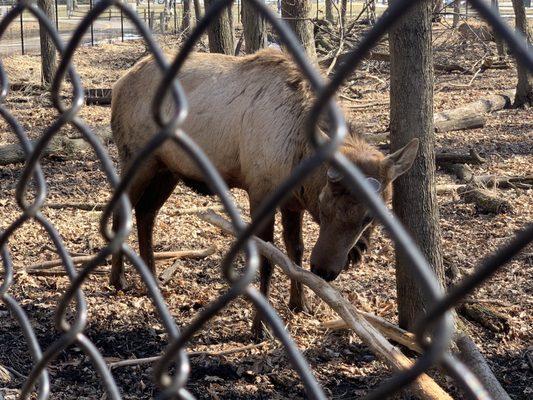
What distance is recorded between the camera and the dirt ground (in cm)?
499

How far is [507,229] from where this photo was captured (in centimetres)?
759

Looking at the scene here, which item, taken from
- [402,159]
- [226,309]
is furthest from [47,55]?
[402,159]

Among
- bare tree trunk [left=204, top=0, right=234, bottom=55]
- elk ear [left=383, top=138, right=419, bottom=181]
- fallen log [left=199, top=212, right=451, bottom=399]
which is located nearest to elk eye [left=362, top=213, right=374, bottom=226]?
elk ear [left=383, top=138, right=419, bottom=181]

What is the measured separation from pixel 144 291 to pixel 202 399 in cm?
201

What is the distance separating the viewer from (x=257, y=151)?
5.88 meters

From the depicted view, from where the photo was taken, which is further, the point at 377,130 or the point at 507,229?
the point at 377,130

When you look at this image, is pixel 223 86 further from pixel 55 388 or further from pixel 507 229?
pixel 507 229

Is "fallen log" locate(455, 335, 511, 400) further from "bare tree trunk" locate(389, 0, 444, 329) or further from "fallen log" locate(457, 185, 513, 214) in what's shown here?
"fallen log" locate(457, 185, 513, 214)

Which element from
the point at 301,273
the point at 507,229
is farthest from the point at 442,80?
the point at 301,273

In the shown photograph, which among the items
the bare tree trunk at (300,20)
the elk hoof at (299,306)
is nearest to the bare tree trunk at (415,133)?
the elk hoof at (299,306)

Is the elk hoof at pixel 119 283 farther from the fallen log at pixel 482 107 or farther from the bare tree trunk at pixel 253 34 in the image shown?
the fallen log at pixel 482 107

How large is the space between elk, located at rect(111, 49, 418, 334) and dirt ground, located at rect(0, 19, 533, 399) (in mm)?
399

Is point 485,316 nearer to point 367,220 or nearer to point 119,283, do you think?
point 367,220

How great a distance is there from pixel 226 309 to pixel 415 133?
2119mm
